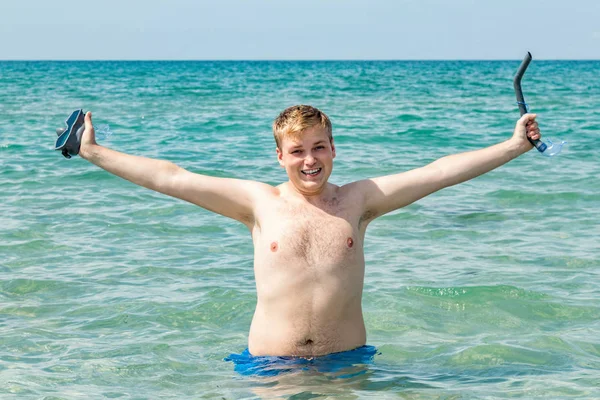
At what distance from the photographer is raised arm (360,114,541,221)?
12.6 ft

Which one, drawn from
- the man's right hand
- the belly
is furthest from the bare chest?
the man's right hand

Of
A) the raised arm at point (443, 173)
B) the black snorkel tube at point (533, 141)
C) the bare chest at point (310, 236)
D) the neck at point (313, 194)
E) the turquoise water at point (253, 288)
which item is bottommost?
the turquoise water at point (253, 288)

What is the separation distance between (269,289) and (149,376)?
108cm

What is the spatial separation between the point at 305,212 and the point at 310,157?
270mm

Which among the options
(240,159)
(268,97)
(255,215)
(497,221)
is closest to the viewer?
(255,215)

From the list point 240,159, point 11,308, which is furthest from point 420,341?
point 240,159

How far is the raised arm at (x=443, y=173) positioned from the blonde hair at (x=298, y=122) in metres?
0.36

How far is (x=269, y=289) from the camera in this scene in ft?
13.1

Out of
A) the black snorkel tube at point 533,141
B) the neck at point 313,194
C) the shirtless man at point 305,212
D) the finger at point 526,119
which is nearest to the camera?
the black snorkel tube at point 533,141

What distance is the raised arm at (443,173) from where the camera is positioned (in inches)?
152

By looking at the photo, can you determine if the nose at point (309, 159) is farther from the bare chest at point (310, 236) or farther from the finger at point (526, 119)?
the finger at point (526, 119)

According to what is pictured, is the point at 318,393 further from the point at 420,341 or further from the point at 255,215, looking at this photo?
the point at 420,341

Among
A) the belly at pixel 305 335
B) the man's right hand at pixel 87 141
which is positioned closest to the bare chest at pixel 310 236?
the belly at pixel 305 335

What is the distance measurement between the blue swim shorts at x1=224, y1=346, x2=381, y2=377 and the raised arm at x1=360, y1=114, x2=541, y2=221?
2.13 ft
